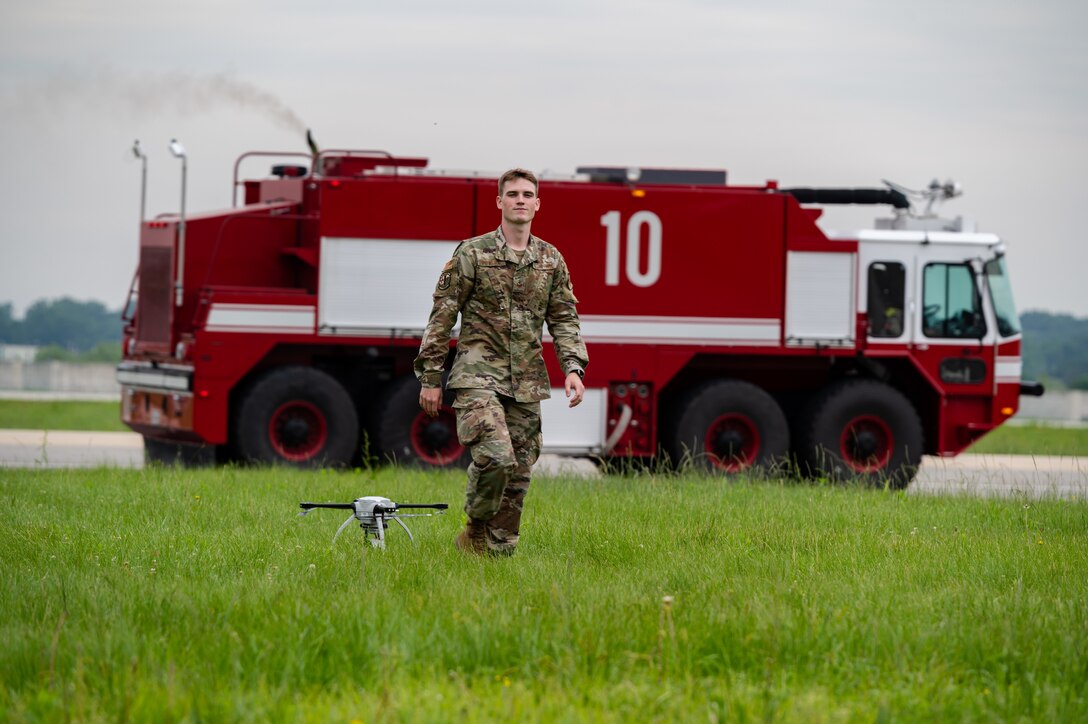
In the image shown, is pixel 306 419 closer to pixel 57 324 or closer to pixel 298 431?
pixel 298 431

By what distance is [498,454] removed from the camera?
809 centimetres

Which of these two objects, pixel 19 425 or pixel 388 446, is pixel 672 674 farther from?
pixel 19 425

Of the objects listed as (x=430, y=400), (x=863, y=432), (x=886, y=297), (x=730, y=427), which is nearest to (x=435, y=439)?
(x=730, y=427)

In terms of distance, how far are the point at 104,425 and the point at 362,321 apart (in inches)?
512

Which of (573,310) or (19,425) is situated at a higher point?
(573,310)

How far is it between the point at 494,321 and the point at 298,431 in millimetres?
7063

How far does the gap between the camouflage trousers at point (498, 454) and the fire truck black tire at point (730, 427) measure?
23.1 feet

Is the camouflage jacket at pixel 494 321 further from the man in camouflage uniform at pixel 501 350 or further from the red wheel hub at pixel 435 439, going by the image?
the red wheel hub at pixel 435 439

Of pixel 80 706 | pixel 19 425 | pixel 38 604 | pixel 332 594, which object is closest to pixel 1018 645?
pixel 332 594

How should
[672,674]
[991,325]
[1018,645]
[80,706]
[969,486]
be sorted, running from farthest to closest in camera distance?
1. [991,325]
2. [969,486]
3. [1018,645]
4. [672,674]
5. [80,706]

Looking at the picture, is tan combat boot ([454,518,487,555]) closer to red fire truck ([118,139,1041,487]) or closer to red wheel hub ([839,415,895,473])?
red fire truck ([118,139,1041,487])

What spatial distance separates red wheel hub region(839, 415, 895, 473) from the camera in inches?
620

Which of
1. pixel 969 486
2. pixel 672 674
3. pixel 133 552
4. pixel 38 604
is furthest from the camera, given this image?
pixel 969 486

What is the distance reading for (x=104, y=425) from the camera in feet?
88.0
